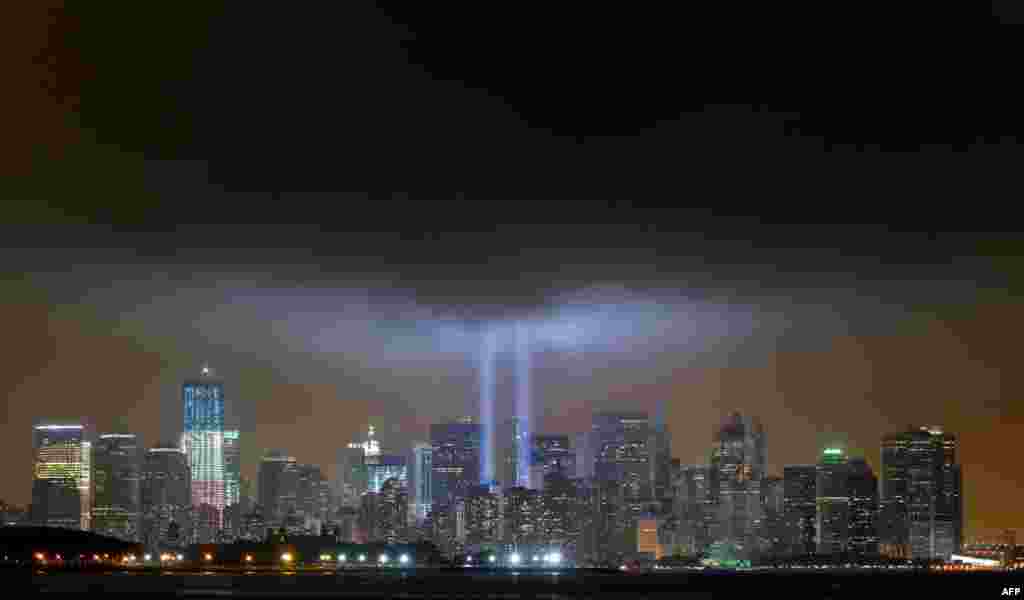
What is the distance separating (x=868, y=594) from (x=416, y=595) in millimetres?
55022

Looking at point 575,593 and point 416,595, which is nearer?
point 416,595

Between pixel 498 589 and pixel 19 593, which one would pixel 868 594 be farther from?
pixel 19 593

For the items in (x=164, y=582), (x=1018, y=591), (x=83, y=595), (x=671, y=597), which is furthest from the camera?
(x=164, y=582)

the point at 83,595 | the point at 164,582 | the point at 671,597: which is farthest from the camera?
the point at 164,582

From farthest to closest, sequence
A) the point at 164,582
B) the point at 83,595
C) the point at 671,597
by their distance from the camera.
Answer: the point at 164,582, the point at 671,597, the point at 83,595

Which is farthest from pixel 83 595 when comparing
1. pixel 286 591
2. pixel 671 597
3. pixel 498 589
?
pixel 671 597

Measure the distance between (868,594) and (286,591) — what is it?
6085cm

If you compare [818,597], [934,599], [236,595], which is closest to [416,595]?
[236,595]

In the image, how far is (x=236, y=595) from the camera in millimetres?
152500

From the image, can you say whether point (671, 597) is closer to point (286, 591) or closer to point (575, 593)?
point (575, 593)

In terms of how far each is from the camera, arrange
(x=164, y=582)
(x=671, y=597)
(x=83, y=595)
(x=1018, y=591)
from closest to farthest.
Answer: (x=83, y=595)
(x=671, y=597)
(x=1018, y=591)
(x=164, y=582)

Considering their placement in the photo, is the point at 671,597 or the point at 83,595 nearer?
the point at 83,595

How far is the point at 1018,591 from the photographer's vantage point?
6924 inches

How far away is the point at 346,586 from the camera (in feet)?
598
